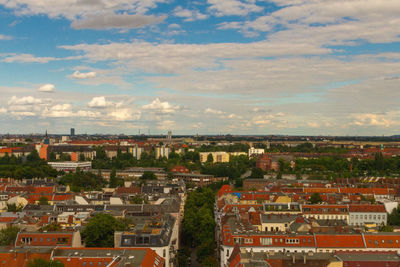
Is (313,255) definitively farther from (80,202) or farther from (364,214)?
(80,202)

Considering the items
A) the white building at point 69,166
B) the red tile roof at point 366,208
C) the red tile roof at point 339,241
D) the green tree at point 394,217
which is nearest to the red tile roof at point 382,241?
the red tile roof at point 339,241

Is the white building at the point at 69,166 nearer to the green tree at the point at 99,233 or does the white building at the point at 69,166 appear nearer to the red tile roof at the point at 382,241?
the green tree at the point at 99,233

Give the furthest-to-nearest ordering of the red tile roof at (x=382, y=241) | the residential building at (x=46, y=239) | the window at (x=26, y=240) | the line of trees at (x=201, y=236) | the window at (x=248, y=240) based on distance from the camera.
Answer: the line of trees at (x=201, y=236) < the red tile roof at (x=382, y=241) < the window at (x=248, y=240) < the window at (x=26, y=240) < the residential building at (x=46, y=239)

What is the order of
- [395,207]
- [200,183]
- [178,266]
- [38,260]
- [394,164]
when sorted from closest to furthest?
[38,260]
[178,266]
[395,207]
[200,183]
[394,164]

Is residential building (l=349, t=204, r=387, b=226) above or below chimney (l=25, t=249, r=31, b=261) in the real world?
below

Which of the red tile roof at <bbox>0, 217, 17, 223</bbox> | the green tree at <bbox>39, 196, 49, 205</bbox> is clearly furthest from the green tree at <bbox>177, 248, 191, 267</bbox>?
the green tree at <bbox>39, 196, 49, 205</bbox>

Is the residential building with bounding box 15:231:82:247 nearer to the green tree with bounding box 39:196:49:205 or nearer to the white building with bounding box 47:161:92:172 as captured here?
the green tree with bounding box 39:196:49:205

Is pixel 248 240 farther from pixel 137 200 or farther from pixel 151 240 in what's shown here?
pixel 137 200

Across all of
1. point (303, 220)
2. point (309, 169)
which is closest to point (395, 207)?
point (303, 220)
